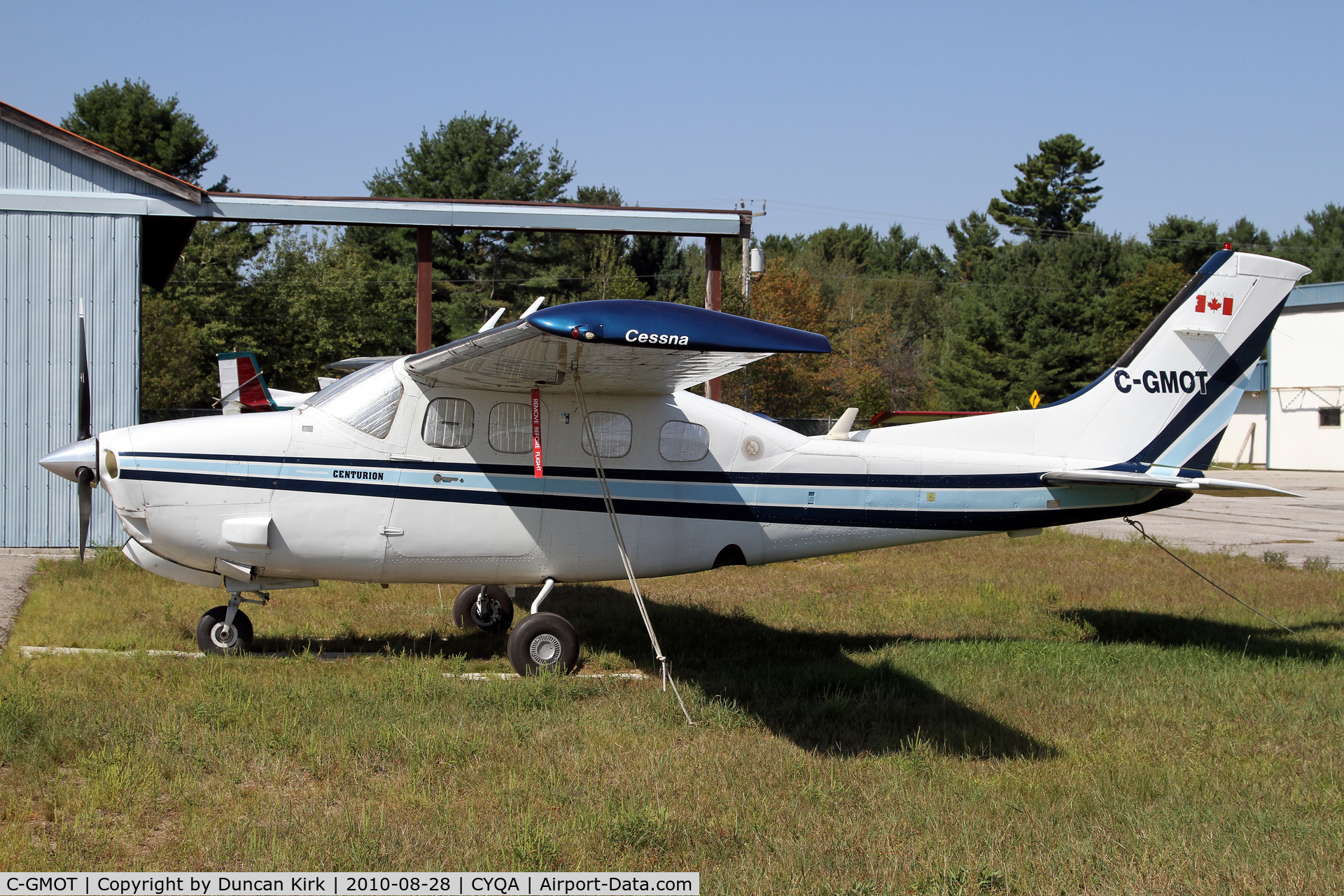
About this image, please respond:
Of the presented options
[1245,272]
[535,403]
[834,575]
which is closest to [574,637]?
[535,403]

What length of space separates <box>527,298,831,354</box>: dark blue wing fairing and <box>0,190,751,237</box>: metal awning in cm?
994

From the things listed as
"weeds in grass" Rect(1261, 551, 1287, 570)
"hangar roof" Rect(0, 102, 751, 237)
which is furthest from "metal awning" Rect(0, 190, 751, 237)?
"weeds in grass" Rect(1261, 551, 1287, 570)

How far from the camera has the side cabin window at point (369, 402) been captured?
797 cm

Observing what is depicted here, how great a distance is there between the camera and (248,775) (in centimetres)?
543

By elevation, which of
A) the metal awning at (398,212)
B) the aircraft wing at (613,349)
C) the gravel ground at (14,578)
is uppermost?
the metal awning at (398,212)

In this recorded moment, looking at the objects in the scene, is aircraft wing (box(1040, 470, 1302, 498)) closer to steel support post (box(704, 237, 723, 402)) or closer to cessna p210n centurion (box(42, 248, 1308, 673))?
cessna p210n centurion (box(42, 248, 1308, 673))

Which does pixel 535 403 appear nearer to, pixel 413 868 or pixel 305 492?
pixel 305 492

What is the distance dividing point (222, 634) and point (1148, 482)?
8252 mm

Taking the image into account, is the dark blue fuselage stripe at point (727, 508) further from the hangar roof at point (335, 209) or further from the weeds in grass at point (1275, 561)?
the hangar roof at point (335, 209)

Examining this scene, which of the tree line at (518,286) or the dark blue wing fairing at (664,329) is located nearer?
the dark blue wing fairing at (664,329)

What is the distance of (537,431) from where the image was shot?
25.8ft

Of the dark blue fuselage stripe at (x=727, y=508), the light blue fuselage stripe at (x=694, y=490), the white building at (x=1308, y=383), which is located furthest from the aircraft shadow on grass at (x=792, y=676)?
the white building at (x=1308, y=383)

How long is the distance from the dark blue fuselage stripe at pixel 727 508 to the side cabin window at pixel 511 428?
380 millimetres

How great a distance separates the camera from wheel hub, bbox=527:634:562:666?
26.2 ft
